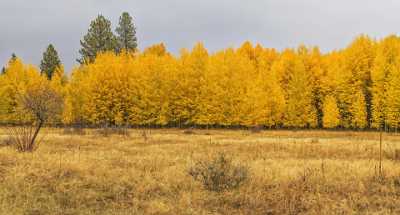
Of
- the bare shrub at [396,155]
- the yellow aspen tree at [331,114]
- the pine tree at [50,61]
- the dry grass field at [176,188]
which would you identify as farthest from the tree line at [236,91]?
the dry grass field at [176,188]

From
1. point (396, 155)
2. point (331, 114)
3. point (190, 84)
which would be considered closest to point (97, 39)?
point (190, 84)

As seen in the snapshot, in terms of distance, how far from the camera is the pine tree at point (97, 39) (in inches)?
2589

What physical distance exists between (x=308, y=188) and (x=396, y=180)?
2.79 metres

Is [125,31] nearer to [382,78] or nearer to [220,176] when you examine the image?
[382,78]

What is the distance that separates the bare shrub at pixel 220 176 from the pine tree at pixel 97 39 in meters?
57.3

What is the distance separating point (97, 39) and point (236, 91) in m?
32.2

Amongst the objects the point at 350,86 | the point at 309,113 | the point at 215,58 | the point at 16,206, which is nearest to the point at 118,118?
the point at 215,58

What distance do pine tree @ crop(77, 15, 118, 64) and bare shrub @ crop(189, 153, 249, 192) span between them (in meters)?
57.3

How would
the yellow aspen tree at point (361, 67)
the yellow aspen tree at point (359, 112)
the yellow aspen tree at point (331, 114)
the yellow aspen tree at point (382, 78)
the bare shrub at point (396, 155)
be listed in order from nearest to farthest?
the bare shrub at point (396, 155), the yellow aspen tree at point (382, 78), the yellow aspen tree at point (359, 112), the yellow aspen tree at point (331, 114), the yellow aspen tree at point (361, 67)

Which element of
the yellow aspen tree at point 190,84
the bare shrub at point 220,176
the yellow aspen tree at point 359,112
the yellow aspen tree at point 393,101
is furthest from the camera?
the yellow aspen tree at point 190,84

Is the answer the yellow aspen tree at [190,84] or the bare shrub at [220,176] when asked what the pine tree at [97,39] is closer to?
the yellow aspen tree at [190,84]

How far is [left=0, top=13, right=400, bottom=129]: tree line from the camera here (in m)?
42.6

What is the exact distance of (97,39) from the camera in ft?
217

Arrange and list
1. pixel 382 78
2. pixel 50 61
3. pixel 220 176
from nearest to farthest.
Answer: pixel 220 176, pixel 382 78, pixel 50 61
